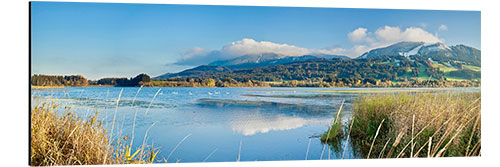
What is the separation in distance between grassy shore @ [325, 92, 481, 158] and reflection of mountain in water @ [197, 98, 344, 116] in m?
2.27

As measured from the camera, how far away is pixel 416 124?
406 centimetres

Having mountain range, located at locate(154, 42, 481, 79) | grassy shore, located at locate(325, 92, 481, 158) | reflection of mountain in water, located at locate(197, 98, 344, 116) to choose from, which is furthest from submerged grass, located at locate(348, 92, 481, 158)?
reflection of mountain in water, located at locate(197, 98, 344, 116)

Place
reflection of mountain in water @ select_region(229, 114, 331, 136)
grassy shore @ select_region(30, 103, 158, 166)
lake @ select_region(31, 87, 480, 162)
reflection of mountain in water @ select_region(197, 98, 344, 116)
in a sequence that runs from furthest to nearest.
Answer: reflection of mountain in water @ select_region(197, 98, 344, 116) < reflection of mountain in water @ select_region(229, 114, 331, 136) < lake @ select_region(31, 87, 480, 162) < grassy shore @ select_region(30, 103, 158, 166)

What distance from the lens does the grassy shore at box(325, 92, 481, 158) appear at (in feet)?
12.8

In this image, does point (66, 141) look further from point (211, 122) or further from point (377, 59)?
point (377, 59)

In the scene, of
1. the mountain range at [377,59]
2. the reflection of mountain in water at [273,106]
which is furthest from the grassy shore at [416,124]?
the reflection of mountain in water at [273,106]

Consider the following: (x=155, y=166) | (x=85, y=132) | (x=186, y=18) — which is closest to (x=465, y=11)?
(x=186, y=18)

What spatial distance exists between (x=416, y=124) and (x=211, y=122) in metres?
3.83

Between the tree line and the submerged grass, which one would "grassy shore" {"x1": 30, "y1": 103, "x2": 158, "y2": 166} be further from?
the submerged grass

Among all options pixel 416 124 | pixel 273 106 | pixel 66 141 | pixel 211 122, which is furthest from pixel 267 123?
pixel 66 141

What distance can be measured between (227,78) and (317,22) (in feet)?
6.85

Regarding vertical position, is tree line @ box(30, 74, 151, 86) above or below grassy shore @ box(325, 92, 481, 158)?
above

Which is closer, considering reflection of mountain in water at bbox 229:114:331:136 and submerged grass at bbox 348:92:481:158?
submerged grass at bbox 348:92:481:158
